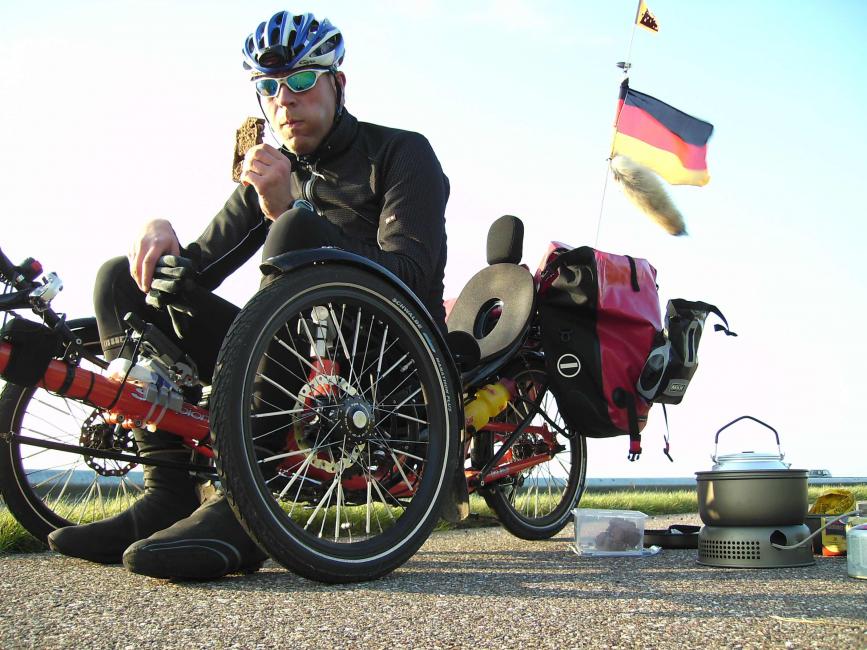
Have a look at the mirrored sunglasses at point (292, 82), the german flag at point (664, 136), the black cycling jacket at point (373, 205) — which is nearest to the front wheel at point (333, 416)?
the black cycling jacket at point (373, 205)

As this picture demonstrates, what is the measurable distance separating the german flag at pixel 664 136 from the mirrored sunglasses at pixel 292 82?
393 centimetres

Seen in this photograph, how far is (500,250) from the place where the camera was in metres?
3.87

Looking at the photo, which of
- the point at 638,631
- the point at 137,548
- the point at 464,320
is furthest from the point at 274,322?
the point at 464,320

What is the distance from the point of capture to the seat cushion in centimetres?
343

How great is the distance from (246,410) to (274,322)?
23 cm

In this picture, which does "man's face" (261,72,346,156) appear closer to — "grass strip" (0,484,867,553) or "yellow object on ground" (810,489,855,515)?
"grass strip" (0,484,867,553)

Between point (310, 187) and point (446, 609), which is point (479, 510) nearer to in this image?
point (310, 187)

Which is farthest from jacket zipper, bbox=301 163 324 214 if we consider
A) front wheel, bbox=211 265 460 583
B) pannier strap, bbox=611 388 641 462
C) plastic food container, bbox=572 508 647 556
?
plastic food container, bbox=572 508 647 556

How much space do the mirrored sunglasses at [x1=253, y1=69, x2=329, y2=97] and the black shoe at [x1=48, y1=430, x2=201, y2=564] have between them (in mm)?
1253

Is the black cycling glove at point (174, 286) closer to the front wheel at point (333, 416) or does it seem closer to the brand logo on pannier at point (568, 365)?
the front wheel at point (333, 416)

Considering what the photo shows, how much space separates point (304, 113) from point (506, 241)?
1208mm

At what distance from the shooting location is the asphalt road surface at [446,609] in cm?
158

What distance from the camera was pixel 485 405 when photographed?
3346mm

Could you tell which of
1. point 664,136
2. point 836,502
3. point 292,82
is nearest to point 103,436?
point 292,82
